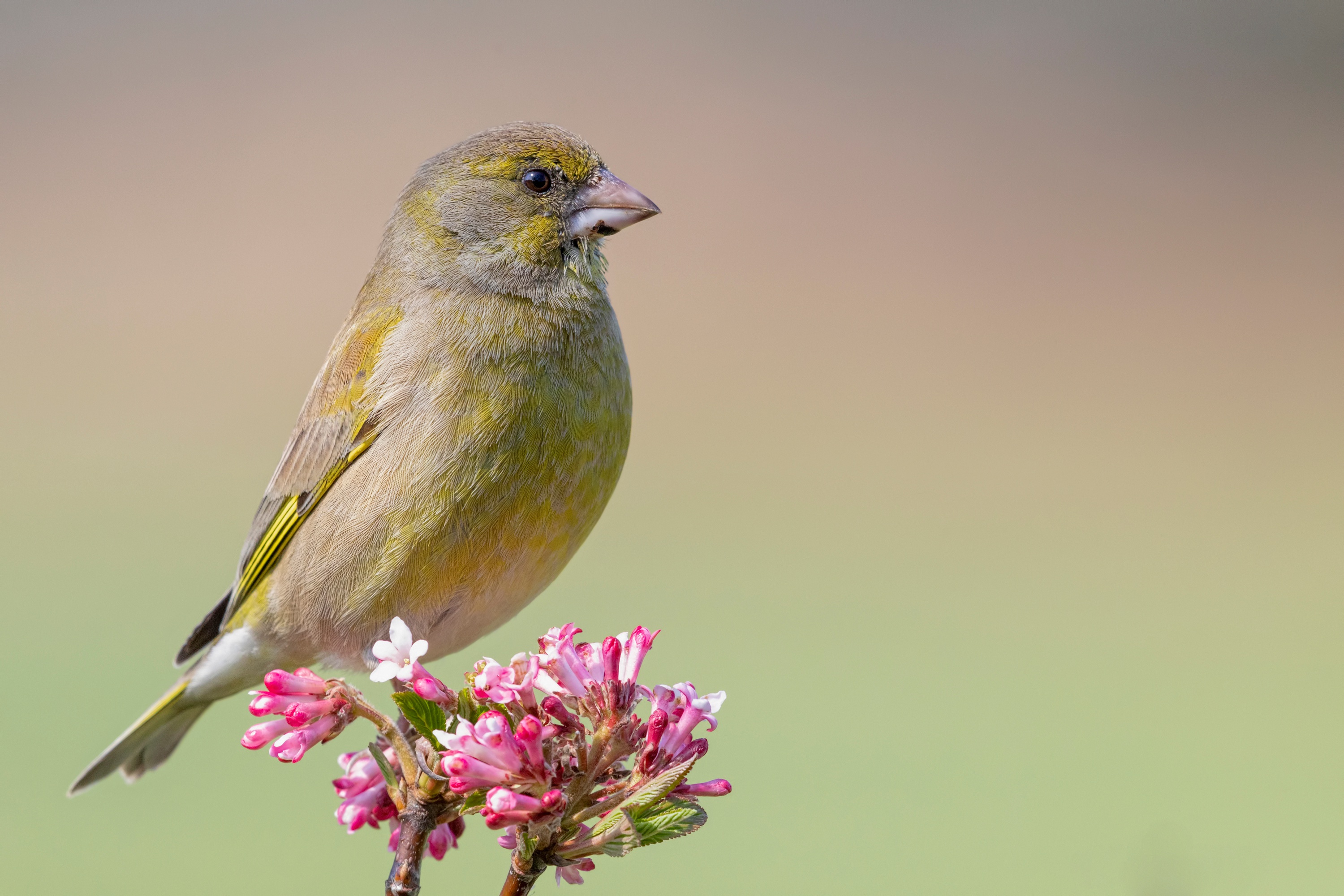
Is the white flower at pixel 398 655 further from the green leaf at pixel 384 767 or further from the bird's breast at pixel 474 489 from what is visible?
the bird's breast at pixel 474 489

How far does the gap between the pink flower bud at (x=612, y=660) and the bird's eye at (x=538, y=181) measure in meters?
1.50

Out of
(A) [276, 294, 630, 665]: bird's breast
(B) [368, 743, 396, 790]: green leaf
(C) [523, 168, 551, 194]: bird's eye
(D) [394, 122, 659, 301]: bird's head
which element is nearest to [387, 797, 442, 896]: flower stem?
(B) [368, 743, 396, 790]: green leaf

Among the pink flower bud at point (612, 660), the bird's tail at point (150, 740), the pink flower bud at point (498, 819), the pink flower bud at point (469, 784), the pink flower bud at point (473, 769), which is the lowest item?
the bird's tail at point (150, 740)

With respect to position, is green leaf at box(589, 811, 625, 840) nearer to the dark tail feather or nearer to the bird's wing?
the bird's wing

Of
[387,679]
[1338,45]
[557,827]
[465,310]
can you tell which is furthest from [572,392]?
[1338,45]

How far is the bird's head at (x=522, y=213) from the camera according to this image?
284cm

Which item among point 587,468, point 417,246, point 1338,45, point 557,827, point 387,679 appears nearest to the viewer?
point 557,827

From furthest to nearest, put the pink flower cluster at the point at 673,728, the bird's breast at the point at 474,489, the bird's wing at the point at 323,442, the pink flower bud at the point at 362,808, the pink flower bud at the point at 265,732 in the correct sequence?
1. the bird's wing at the point at 323,442
2. the bird's breast at the point at 474,489
3. the pink flower bud at the point at 362,808
4. the pink flower bud at the point at 265,732
5. the pink flower cluster at the point at 673,728

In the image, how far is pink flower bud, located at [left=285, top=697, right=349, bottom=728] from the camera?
1.83m

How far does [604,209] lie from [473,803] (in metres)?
1.51

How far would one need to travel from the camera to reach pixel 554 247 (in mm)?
2873

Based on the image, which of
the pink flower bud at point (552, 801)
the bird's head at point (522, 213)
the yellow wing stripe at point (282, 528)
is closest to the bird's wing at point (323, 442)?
the yellow wing stripe at point (282, 528)

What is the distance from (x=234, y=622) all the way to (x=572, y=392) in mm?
1112

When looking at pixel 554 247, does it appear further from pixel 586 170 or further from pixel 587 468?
pixel 587 468
